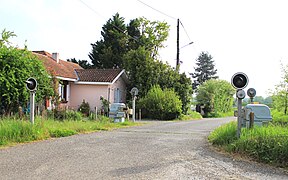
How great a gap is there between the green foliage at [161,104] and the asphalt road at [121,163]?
17382 mm

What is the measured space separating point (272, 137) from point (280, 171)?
1439 millimetres

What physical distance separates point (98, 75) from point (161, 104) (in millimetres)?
6139

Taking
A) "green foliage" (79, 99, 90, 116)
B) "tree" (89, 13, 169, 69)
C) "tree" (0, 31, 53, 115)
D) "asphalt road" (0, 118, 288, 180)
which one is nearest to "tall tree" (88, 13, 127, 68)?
"tree" (89, 13, 169, 69)

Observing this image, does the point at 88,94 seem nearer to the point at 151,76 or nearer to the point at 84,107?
the point at 84,107

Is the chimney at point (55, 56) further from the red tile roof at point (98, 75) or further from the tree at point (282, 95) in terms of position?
the tree at point (282, 95)

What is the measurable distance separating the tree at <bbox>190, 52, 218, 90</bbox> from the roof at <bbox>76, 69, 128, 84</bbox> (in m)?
52.9

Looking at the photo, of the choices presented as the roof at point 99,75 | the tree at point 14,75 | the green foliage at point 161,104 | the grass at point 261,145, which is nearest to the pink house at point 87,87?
the roof at point 99,75

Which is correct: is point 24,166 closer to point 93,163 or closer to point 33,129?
point 93,163

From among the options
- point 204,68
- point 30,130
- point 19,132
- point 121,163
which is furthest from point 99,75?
point 204,68

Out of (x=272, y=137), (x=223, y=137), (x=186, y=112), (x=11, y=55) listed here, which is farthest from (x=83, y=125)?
(x=186, y=112)

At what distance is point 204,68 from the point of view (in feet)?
268

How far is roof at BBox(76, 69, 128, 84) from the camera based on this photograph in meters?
28.2

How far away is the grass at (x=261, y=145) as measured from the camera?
7.80 metres

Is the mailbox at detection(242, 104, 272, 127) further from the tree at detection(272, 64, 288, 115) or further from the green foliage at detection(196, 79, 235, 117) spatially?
the green foliage at detection(196, 79, 235, 117)
